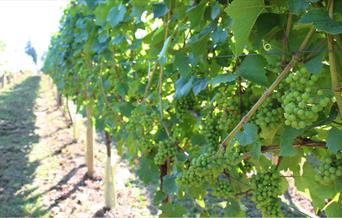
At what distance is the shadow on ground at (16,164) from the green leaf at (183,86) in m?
4.93

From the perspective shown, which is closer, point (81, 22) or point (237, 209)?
point (237, 209)

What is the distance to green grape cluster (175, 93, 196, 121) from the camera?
1931 millimetres

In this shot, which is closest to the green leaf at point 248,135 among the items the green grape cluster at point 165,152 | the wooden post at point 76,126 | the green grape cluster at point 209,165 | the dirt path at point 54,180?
the green grape cluster at point 209,165

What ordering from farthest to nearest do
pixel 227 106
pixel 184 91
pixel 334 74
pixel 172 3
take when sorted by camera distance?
pixel 172 3 → pixel 184 91 → pixel 227 106 → pixel 334 74

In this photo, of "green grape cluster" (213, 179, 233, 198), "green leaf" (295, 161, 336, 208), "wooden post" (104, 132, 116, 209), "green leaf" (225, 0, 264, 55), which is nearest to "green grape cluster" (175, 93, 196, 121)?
"green grape cluster" (213, 179, 233, 198)

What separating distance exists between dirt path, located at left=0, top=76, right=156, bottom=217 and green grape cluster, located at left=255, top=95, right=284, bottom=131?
504 cm

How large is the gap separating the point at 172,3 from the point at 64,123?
1172cm

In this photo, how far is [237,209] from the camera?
1678 millimetres

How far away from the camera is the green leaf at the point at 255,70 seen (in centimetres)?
119

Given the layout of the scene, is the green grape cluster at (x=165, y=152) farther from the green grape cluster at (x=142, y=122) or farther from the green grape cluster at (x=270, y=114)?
the green grape cluster at (x=270, y=114)

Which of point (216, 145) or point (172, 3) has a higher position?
point (172, 3)

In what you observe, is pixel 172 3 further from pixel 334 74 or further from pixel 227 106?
pixel 334 74

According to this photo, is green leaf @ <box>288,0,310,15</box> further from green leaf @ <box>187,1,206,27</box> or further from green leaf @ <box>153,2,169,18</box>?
green leaf @ <box>153,2,169,18</box>

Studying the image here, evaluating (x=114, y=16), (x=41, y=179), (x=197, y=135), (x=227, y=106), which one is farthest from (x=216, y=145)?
(x=41, y=179)
